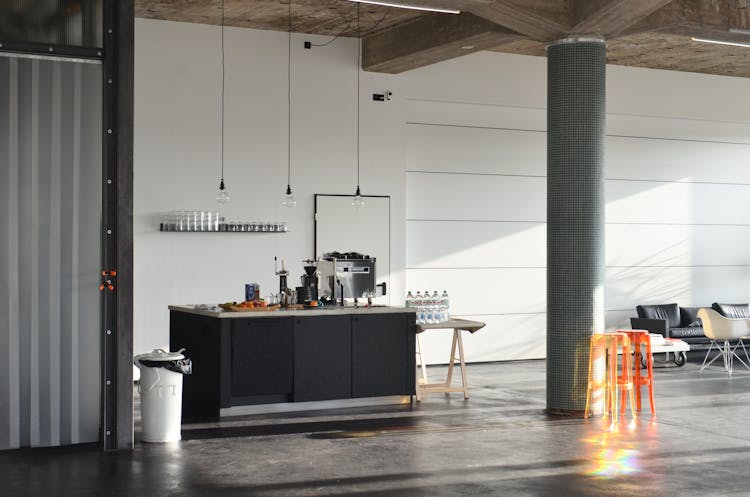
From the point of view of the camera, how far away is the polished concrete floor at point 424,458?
5910 millimetres

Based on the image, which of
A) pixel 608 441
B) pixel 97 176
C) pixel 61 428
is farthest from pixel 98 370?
pixel 608 441

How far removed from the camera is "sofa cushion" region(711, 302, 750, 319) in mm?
13297

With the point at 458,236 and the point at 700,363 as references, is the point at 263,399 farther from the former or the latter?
the point at 700,363

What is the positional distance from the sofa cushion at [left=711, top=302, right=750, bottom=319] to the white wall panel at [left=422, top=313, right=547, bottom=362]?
2.41 metres

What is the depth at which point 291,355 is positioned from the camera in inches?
337

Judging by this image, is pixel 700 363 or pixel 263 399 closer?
pixel 263 399

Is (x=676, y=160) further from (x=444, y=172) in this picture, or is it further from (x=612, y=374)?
(x=612, y=374)

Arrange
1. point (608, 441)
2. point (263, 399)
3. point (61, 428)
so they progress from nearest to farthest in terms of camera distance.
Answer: point (61, 428), point (608, 441), point (263, 399)

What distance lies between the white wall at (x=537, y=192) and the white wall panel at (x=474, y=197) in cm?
2

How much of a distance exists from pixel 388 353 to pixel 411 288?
3206 millimetres

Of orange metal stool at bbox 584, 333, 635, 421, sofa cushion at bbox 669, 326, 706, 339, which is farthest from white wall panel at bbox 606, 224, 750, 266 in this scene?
orange metal stool at bbox 584, 333, 635, 421

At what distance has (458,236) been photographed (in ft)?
40.9

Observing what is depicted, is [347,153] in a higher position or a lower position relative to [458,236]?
higher

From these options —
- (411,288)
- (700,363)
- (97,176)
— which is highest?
(97,176)
